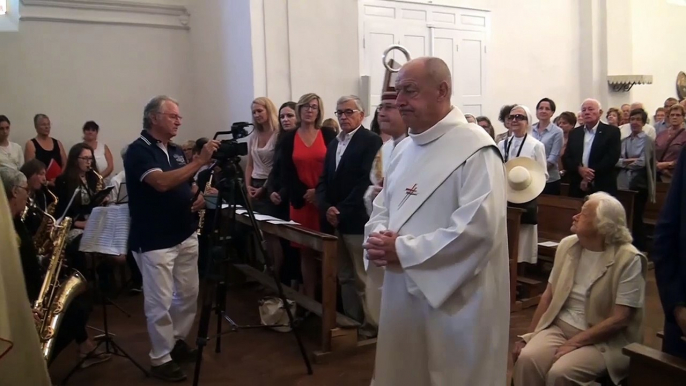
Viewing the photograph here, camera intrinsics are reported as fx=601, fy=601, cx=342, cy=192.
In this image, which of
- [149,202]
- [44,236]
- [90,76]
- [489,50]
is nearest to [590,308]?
[149,202]

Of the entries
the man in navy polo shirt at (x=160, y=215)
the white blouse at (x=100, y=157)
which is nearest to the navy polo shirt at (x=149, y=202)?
the man in navy polo shirt at (x=160, y=215)

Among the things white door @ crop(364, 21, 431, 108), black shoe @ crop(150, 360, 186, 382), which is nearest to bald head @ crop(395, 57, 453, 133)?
black shoe @ crop(150, 360, 186, 382)

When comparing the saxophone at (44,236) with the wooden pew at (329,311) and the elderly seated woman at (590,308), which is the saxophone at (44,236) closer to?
the wooden pew at (329,311)

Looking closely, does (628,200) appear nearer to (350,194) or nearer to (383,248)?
(350,194)

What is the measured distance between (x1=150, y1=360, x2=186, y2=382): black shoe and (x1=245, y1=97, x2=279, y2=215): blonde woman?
5.98 feet

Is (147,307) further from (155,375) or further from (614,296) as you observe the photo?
(614,296)

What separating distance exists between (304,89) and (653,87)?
8.59m

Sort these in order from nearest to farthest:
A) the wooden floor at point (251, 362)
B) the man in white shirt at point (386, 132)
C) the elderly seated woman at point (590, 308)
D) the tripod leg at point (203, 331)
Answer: the elderly seated woman at point (590, 308) < the tripod leg at point (203, 331) < the man in white shirt at point (386, 132) < the wooden floor at point (251, 362)

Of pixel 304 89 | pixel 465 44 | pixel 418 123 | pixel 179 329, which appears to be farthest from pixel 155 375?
pixel 465 44

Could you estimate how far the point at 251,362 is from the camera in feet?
12.4

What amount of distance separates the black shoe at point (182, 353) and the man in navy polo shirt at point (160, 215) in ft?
0.71

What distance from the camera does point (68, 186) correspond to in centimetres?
511

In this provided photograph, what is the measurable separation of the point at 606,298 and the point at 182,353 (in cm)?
249

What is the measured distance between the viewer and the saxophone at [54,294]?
9.98 ft
